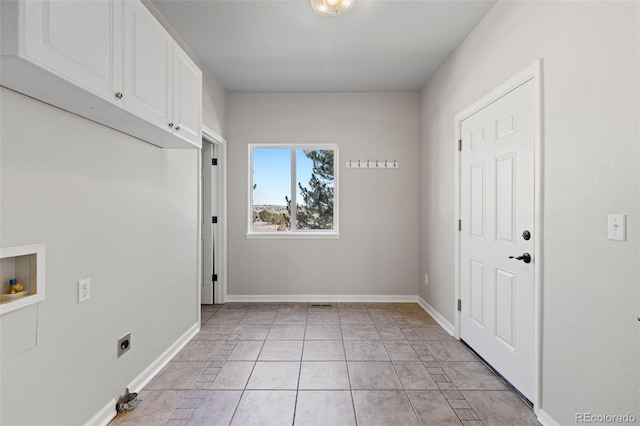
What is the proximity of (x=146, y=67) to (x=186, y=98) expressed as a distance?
1.59 ft

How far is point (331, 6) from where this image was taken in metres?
2.22

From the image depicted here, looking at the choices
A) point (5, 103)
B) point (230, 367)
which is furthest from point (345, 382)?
point (5, 103)

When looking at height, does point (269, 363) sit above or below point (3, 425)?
below

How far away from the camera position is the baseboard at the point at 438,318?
2966 millimetres

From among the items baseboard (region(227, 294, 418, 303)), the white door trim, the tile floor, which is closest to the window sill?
the white door trim

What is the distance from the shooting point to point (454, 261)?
Answer: 2.93 metres

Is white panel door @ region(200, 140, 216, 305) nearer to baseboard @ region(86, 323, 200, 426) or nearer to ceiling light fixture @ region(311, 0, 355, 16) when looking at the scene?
baseboard @ region(86, 323, 200, 426)

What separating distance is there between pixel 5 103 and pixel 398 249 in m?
3.67

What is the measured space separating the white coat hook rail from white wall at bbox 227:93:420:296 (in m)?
0.06

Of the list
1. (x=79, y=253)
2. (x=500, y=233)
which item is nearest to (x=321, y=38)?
(x=500, y=233)

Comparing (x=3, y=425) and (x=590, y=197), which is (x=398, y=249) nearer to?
(x=590, y=197)

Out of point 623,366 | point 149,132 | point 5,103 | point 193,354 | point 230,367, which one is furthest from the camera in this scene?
point 193,354

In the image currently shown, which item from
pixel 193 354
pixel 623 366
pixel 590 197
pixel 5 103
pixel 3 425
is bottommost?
pixel 193 354

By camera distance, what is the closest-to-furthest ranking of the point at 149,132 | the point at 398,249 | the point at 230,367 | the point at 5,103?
the point at 5,103
the point at 149,132
the point at 230,367
the point at 398,249
